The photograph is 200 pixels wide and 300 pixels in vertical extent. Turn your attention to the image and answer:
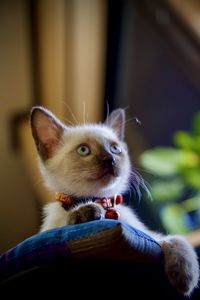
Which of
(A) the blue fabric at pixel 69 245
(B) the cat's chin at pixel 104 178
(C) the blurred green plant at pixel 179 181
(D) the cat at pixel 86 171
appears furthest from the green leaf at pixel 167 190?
(A) the blue fabric at pixel 69 245

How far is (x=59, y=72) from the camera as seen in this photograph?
173cm

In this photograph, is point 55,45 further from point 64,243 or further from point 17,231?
point 64,243

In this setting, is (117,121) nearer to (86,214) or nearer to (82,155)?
(82,155)

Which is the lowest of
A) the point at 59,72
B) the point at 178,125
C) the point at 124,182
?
the point at 178,125

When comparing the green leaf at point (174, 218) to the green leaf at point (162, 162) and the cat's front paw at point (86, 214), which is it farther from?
the cat's front paw at point (86, 214)

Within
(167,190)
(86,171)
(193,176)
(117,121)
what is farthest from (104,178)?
(167,190)

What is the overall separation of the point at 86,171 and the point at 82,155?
38 millimetres

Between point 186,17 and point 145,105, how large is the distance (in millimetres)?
472

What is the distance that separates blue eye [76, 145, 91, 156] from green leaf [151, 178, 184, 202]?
21.4 inches

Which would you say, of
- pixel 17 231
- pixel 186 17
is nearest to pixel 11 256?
pixel 17 231

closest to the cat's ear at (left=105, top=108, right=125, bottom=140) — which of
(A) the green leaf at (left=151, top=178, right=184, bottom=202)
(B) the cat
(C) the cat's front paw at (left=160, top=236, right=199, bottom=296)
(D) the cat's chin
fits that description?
(B) the cat

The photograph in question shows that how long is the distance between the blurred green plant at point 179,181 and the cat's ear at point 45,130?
1.25ft

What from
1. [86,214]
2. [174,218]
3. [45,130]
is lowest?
[174,218]

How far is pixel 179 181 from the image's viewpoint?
1246mm
